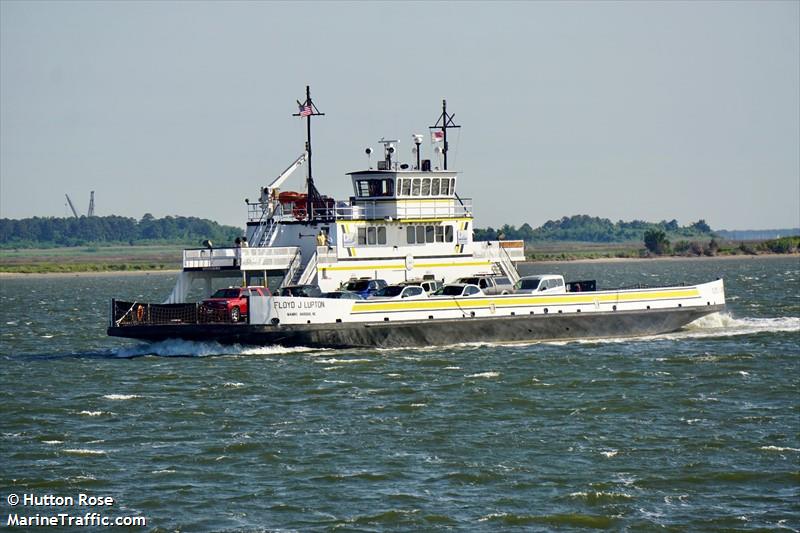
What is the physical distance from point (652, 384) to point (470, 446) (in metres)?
9.65

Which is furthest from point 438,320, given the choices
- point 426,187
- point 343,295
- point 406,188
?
point 426,187

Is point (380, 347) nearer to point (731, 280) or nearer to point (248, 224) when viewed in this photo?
point (248, 224)

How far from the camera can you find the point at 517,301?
45.0 meters

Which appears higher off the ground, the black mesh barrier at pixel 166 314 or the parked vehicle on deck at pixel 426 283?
the parked vehicle on deck at pixel 426 283

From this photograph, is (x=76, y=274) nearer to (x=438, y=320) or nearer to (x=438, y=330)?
(x=438, y=330)

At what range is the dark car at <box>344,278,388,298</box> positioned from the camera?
148ft

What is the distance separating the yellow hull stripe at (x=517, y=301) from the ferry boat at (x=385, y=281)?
4 cm

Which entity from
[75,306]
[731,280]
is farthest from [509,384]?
[731,280]

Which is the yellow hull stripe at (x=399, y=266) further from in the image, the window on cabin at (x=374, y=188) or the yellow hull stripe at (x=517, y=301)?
the yellow hull stripe at (x=517, y=301)

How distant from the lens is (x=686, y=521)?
72.8ft

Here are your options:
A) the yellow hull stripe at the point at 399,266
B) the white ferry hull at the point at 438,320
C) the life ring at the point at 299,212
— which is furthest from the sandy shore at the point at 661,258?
the life ring at the point at 299,212

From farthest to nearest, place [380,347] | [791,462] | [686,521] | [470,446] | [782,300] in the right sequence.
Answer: [782,300], [380,347], [470,446], [791,462], [686,521]

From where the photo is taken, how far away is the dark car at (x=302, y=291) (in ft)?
144

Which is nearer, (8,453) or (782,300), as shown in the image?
(8,453)
